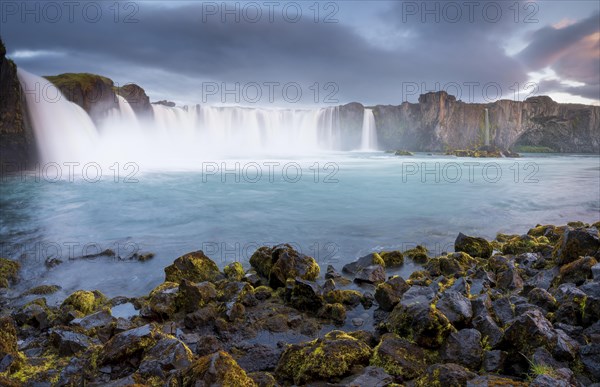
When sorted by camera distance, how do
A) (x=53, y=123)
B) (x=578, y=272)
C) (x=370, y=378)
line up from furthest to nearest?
(x=53, y=123)
(x=578, y=272)
(x=370, y=378)

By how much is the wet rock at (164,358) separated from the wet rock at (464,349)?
2.92m

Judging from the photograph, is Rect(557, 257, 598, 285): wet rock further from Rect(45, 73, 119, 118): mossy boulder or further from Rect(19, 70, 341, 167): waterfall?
Rect(45, 73, 119, 118): mossy boulder

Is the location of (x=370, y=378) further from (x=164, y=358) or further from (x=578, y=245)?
(x=578, y=245)

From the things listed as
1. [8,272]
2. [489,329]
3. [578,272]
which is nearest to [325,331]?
[489,329]

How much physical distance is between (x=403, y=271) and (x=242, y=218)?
30.4 feet

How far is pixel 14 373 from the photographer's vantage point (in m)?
4.45

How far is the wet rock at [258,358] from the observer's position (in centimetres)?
455

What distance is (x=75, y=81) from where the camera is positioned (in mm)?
54750

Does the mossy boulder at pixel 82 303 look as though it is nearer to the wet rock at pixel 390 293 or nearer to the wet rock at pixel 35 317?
the wet rock at pixel 35 317

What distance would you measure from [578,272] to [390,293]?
3170mm

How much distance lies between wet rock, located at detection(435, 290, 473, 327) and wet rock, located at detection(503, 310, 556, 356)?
64 centimetres

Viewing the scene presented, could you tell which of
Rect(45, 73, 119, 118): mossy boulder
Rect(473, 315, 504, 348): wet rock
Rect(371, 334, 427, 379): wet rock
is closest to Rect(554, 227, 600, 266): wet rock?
Rect(473, 315, 504, 348): wet rock

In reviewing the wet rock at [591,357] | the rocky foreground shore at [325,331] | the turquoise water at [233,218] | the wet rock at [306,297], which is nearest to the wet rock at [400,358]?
the rocky foreground shore at [325,331]

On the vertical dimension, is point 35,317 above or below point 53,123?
below
